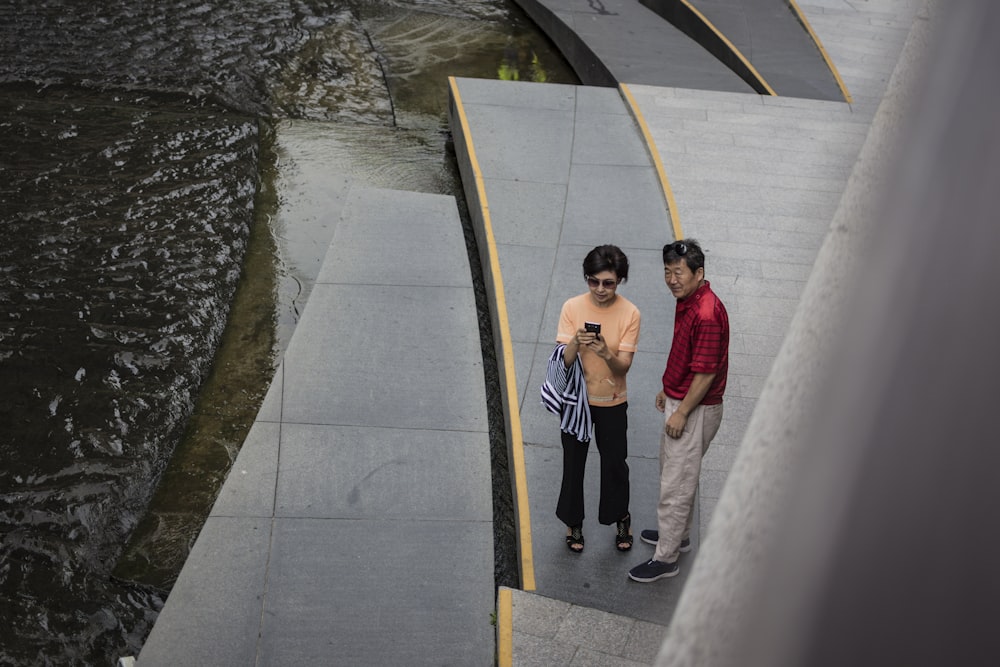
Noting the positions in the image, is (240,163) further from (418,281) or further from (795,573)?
(795,573)

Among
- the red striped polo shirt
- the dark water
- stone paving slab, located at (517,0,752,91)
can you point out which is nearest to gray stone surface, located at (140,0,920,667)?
the red striped polo shirt

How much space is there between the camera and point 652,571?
516 centimetres

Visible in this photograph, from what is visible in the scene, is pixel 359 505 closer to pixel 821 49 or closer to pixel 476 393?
pixel 476 393

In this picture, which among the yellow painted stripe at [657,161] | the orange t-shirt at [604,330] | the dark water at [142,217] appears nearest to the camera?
the orange t-shirt at [604,330]

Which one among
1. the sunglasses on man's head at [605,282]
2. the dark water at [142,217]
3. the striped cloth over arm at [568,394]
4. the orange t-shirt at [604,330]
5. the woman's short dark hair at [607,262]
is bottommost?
the dark water at [142,217]

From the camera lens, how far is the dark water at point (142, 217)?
578 cm

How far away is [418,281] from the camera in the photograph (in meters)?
7.96

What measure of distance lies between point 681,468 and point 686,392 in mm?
386

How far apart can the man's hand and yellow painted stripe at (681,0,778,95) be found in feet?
25.7

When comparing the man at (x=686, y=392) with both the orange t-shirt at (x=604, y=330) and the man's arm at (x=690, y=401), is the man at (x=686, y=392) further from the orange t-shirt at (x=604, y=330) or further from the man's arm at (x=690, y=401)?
the orange t-shirt at (x=604, y=330)

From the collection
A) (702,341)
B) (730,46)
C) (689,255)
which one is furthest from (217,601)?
(730,46)

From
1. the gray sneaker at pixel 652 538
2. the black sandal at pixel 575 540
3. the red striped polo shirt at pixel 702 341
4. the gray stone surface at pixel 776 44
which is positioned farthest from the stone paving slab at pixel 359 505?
the gray stone surface at pixel 776 44

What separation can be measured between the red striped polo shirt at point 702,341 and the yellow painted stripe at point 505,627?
1.38m

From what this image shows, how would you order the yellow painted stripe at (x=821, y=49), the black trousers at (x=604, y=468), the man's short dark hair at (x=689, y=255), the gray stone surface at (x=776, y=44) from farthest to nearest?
the gray stone surface at (x=776, y=44) → the yellow painted stripe at (x=821, y=49) → the black trousers at (x=604, y=468) → the man's short dark hair at (x=689, y=255)
